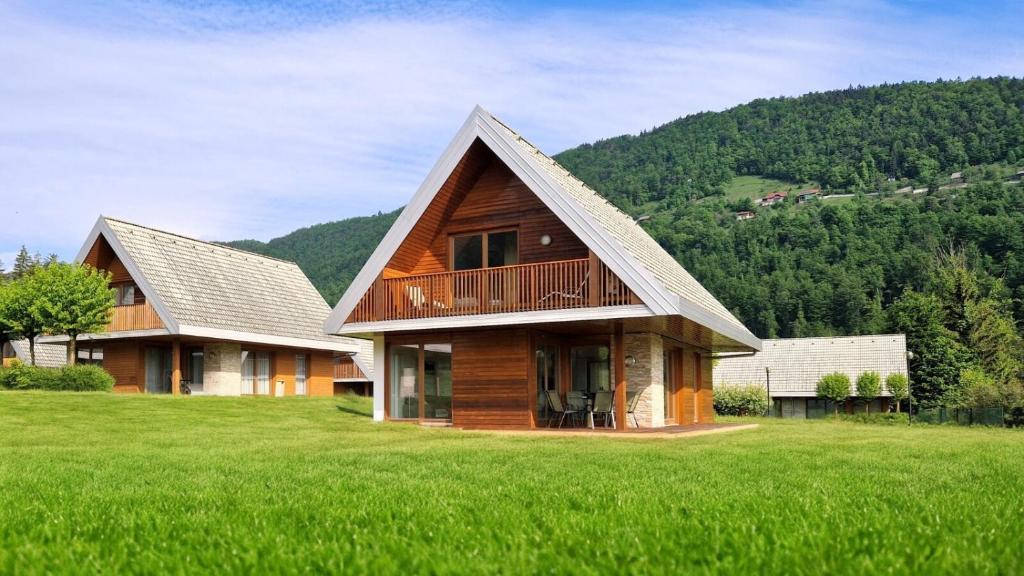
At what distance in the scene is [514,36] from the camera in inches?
633

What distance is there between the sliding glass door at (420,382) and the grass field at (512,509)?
8513mm

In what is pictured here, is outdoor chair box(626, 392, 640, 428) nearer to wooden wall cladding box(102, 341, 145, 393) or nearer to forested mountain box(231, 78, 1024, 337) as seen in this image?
wooden wall cladding box(102, 341, 145, 393)

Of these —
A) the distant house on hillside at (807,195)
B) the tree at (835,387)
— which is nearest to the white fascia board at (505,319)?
the tree at (835,387)

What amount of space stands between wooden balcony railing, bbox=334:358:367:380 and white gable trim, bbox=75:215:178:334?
17.7 meters

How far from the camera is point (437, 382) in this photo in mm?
23062

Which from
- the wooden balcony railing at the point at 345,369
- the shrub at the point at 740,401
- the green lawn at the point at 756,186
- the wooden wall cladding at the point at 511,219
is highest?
the green lawn at the point at 756,186

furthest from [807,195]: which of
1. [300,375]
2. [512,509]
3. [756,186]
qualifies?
[512,509]

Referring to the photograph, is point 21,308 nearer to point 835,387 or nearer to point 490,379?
point 490,379

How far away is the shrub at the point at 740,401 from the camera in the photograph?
46938mm

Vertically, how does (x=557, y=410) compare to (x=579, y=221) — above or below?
below

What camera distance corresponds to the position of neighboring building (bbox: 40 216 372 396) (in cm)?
3053

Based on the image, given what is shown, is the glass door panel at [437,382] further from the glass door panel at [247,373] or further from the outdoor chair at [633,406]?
the glass door panel at [247,373]

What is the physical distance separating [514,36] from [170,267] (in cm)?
1989

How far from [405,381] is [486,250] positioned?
3.91 m
